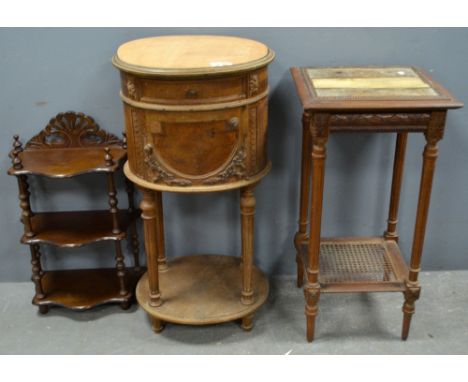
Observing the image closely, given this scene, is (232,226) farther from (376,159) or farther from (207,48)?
(207,48)

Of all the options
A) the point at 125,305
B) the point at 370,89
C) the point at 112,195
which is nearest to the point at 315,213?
the point at 370,89

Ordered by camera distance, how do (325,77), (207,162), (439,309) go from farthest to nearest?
(439,309)
(325,77)
(207,162)

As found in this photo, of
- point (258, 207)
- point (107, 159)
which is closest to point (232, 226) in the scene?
point (258, 207)

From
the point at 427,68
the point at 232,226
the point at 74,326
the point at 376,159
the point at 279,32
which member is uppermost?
the point at 279,32

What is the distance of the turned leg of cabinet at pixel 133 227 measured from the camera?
9.45ft

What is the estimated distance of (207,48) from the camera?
7.84ft

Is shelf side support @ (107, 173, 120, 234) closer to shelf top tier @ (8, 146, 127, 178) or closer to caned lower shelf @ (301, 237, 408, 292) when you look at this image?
shelf top tier @ (8, 146, 127, 178)

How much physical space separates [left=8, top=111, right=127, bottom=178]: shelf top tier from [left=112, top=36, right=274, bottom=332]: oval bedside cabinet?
0.30 m

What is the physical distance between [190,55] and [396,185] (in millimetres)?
1208

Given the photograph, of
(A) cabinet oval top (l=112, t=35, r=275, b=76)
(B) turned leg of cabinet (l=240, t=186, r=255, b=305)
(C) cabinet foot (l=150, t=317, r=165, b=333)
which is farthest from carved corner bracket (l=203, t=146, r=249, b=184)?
(C) cabinet foot (l=150, t=317, r=165, b=333)

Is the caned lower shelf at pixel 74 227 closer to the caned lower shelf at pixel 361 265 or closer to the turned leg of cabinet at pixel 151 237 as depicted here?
the turned leg of cabinet at pixel 151 237

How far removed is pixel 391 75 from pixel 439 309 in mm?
1173

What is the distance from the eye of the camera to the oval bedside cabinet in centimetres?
219

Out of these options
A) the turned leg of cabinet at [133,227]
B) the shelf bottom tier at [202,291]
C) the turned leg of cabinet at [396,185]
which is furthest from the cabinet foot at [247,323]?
the turned leg of cabinet at [396,185]
